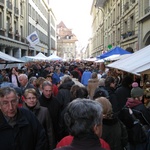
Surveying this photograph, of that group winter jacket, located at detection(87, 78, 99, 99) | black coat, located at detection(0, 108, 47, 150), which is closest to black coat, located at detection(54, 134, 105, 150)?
black coat, located at detection(0, 108, 47, 150)

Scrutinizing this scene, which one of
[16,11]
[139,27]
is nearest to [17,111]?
[139,27]

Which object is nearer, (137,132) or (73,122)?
(73,122)

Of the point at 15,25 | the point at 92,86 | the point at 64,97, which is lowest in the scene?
the point at 64,97

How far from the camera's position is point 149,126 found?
16.4 ft

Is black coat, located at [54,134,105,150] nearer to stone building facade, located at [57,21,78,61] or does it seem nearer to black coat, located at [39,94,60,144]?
black coat, located at [39,94,60,144]

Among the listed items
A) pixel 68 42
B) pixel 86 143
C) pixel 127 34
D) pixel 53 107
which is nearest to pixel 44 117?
pixel 53 107

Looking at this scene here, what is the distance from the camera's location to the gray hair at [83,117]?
233 centimetres

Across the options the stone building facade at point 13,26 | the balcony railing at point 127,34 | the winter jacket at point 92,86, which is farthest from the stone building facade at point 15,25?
the winter jacket at point 92,86

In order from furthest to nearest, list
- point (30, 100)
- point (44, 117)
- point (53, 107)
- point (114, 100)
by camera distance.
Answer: point (114, 100), point (53, 107), point (30, 100), point (44, 117)

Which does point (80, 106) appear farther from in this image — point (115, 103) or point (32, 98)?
point (115, 103)

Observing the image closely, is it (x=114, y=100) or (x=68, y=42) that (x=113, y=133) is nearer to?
(x=114, y=100)

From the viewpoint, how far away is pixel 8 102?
11.6 feet

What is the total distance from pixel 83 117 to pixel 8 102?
1435mm

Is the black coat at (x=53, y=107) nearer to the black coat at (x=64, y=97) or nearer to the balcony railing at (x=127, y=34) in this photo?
the black coat at (x=64, y=97)
